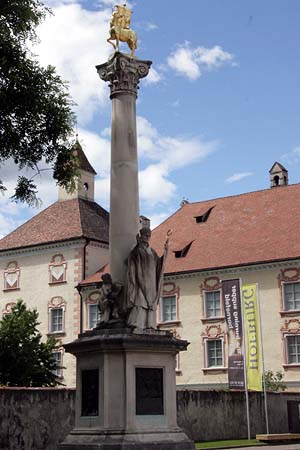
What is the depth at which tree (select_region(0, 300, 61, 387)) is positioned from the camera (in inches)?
1203

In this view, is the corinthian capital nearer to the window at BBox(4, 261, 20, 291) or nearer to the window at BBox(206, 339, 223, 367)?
the window at BBox(206, 339, 223, 367)

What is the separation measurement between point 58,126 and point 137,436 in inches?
299

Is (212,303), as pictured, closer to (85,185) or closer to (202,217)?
(202,217)

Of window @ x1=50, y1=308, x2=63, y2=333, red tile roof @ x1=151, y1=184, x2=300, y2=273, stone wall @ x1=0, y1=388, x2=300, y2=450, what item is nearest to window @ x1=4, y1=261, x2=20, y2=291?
window @ x1=50, y1=308, x2=63, y2=333

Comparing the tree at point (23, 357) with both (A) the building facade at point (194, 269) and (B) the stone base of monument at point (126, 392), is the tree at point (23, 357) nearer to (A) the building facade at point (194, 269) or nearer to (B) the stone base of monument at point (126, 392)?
(A) the building facade at point (194, 269)

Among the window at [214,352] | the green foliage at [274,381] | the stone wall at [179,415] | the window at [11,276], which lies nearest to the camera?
the stone wall at [179,415]

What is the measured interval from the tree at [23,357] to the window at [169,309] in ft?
35.7

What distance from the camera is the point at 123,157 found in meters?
15.5

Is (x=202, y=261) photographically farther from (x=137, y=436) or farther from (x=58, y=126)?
(x=137, y=436)

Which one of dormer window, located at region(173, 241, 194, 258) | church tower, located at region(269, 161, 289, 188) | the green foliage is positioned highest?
church tower, located at region(269, 161, 289, 188)

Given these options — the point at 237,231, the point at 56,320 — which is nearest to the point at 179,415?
the point at 237,231

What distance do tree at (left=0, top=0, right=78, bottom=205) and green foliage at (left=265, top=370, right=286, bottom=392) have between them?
2248 cm

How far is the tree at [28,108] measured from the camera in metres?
16.4

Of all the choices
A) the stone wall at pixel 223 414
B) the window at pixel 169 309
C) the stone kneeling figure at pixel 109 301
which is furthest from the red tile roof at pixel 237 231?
the stone kneeling figure at pixel 109 301
